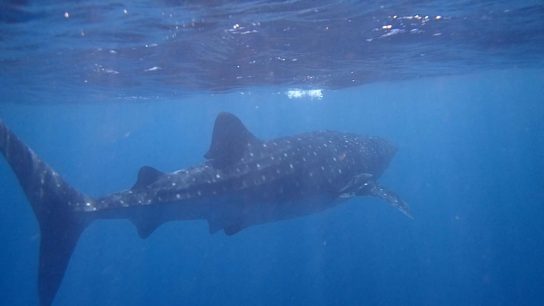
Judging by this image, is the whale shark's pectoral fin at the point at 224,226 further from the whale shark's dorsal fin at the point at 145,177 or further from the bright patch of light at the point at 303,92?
the bright patch of light at the point at 303,92

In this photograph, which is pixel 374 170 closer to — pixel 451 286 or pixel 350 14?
pixel 350 14

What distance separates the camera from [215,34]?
1566 cm

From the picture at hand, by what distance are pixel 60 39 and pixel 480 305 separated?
3074 cm

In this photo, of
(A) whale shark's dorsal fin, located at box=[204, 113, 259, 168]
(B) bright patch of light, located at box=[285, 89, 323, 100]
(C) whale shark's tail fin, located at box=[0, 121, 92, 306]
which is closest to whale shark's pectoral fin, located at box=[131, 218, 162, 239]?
(C) whale shark's tail fin, located at box=[0, 121, 92, 306]

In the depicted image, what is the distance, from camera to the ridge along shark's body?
8508mm

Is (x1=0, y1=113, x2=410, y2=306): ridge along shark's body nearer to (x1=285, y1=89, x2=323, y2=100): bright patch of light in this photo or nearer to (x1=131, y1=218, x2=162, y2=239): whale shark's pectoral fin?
(x1=131, y1=218, x2=162, y2=239): whale shark's pectoral fin

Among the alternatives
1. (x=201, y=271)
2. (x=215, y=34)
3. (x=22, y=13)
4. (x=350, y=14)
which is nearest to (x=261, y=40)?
(x=215, y=34)

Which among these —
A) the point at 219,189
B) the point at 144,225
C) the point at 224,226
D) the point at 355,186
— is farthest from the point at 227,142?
the point at 355,186

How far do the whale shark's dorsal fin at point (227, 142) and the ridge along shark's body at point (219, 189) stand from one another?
0.08ft

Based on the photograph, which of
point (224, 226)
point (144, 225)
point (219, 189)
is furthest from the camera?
point (224, 226)

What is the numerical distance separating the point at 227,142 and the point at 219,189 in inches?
47.9

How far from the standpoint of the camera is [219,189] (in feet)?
33.1

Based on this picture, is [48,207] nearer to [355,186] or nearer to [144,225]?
[144,225]

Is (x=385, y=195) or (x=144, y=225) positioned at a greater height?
(x=144, y=225)
